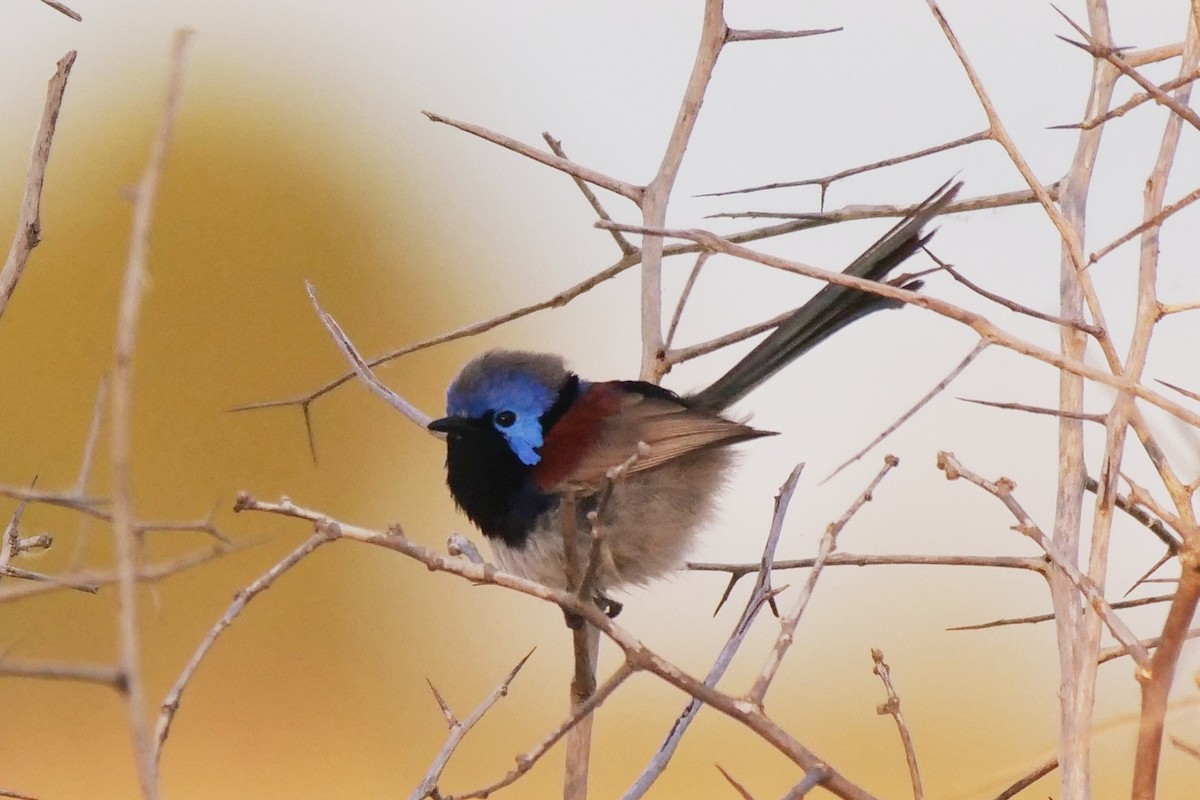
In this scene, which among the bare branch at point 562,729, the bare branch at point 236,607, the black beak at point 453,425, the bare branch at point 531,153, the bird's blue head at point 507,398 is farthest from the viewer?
the bird's blue head at point 507,398

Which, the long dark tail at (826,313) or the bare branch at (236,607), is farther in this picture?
the long dark tail at (826,313)

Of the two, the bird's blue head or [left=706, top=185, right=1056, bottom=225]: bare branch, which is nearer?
[left=706, top=185, right=1056, bottom=225]: bare branch

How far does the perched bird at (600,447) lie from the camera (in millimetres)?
2686

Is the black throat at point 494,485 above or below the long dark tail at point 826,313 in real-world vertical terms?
below

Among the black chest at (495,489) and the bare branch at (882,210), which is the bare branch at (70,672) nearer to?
the bare branch at (882,210)

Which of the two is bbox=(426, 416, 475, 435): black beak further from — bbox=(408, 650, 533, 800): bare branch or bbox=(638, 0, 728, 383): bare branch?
bbox=(408, 650, 533, 800): bare branch

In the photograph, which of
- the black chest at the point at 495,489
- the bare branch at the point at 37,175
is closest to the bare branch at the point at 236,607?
the bare branch at the point at 37,175

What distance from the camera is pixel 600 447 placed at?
2783mm

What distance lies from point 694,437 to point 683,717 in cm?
100

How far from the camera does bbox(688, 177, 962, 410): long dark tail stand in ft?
8.25

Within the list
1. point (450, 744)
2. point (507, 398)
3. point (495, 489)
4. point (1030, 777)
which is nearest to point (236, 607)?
point (450, 744)

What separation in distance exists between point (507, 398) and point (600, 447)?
0.28 meters

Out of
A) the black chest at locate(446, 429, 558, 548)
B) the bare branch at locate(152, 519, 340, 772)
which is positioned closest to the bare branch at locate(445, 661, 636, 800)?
the bare branch at locate(152, 519, 340, 772)

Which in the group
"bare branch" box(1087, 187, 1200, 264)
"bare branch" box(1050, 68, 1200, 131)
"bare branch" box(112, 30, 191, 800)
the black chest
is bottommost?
"bare branch" box(112, 30, 191, 800)
